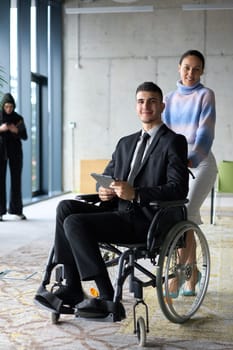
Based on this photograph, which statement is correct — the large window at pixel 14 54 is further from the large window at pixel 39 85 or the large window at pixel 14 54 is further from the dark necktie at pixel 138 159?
the dark necktie at pixel 138 159

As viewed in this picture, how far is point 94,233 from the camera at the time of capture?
6.90 ft

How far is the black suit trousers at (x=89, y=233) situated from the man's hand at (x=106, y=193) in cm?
7

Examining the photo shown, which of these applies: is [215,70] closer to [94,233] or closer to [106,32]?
[106,32]

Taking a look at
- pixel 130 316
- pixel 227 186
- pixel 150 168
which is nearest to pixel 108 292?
pixel 130 316

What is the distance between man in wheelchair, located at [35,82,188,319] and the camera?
2.06 metres

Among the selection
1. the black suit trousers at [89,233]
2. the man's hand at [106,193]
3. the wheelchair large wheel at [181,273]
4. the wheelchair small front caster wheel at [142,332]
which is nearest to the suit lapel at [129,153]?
the man's hand at [106,193]

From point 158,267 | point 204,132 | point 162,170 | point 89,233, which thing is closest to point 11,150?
point 204,132

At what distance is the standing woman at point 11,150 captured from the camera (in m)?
5.52

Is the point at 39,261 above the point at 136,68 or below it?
below

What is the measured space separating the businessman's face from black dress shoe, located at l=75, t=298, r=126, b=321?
86 centimetres

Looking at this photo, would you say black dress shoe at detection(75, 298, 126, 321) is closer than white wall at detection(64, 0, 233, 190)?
Yes

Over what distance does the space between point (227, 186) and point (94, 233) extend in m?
3.96

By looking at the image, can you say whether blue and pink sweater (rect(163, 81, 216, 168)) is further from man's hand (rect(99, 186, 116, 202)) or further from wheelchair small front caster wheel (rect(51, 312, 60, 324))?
wheelchair small front caster wheel (rect(51, 312, 60, 324))

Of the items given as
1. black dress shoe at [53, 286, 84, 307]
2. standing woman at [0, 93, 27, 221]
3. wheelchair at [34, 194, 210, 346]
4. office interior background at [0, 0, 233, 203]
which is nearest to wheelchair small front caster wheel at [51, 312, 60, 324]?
wheelchair at [34, 194, 210, 346]
